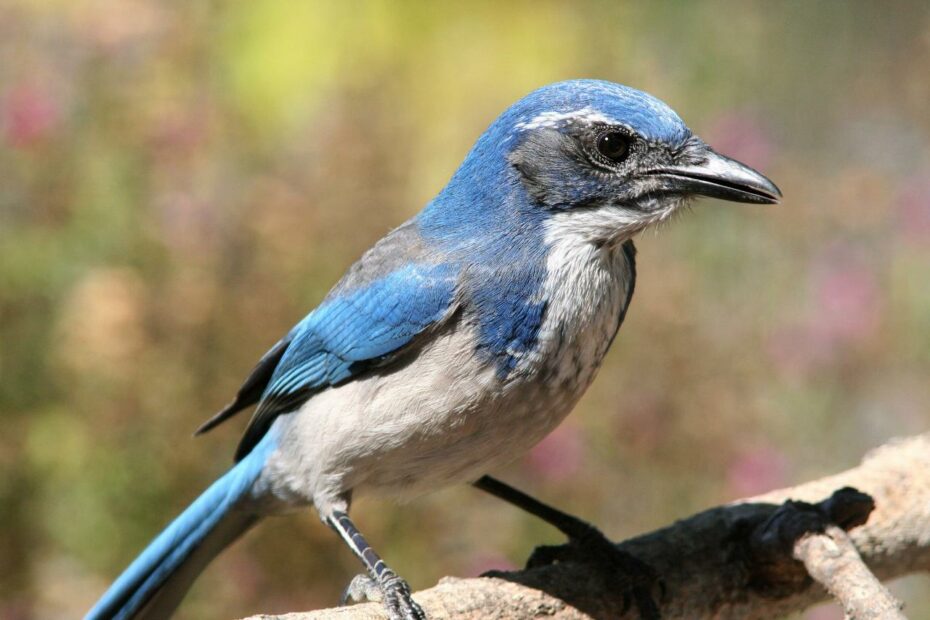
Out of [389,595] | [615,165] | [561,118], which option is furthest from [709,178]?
[389,595]

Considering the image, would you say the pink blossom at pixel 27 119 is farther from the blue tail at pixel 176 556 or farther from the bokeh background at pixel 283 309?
the blue tail at pixel 176 556

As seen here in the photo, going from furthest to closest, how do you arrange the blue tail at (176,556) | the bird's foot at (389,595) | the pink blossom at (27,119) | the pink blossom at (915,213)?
the pink blossom at (915,213)
the pink blossom at (27,119)
the blue tail at (176,556)
the bird's foot at (389,595)

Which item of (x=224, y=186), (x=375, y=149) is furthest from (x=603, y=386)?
(x=224, y=186)

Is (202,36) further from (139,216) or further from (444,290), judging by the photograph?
(444,290)

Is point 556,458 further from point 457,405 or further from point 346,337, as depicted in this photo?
point 457,405

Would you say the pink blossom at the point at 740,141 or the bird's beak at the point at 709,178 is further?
the pink blossom at the point at 740,141

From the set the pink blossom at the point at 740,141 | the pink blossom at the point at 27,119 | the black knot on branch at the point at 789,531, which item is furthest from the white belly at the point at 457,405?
the pink blossom at the point at 740,141

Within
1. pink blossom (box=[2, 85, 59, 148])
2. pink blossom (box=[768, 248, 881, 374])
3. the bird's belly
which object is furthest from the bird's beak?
pink blossom (box=[2, 85, 59, 148])
